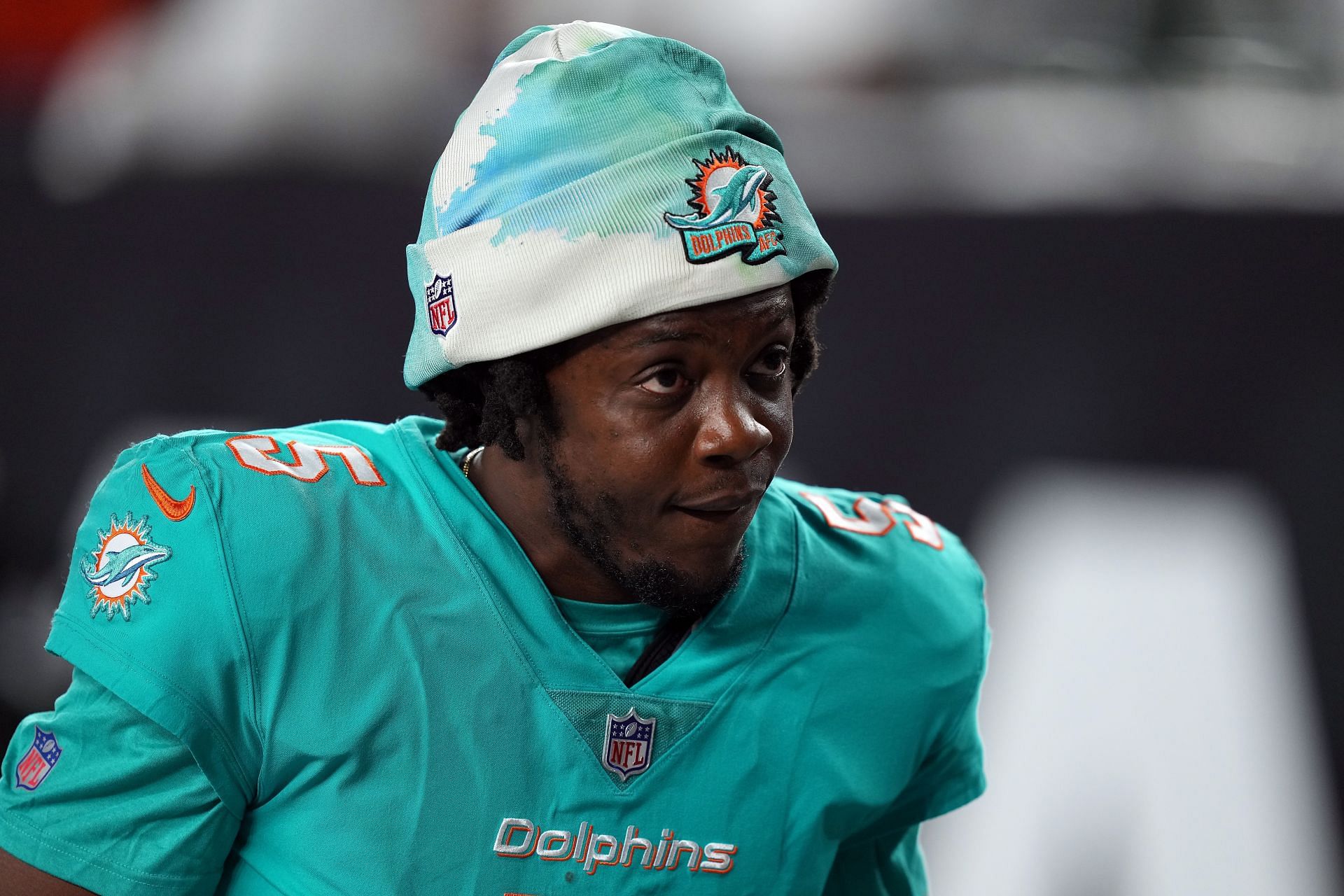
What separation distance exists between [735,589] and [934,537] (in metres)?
0.29

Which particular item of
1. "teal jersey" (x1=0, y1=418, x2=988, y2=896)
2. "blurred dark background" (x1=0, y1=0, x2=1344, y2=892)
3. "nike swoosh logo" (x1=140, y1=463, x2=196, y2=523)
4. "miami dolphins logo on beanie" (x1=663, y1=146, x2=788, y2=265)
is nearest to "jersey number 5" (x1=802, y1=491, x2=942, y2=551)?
"teal jersey" (x1=0, y1=418, x2=988, y2=896)

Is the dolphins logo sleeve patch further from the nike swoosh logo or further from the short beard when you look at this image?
the short beard

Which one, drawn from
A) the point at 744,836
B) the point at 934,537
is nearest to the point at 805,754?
Result: the point at 744,836

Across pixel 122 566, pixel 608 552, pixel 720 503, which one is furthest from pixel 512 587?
pixel 122 566

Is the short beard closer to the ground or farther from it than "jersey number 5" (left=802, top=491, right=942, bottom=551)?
farther from it

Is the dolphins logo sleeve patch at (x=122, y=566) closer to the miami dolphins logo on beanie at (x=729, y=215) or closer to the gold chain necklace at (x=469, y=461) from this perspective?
the gold chain necklace at (x=469, y=461)

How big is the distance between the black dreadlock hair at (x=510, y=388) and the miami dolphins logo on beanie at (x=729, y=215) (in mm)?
97

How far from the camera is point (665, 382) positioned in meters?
1.10

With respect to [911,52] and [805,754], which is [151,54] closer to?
[911,52]

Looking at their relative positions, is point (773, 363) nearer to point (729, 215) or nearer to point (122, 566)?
point (729, 215)

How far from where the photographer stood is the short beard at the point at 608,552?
114 cm

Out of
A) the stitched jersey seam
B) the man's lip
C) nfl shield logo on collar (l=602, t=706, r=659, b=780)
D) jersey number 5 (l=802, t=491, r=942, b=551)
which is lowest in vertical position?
nfl shield logo on collar (l=602, t=706, r=659, b=780)

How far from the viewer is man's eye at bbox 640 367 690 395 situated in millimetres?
1091

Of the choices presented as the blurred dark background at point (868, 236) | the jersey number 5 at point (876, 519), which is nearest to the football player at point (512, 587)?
the jersey number 5 at point (876, 519)
